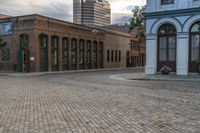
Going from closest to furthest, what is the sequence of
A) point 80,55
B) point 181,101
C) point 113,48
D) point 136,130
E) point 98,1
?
point 136,130
point 181,101
point 80,55
point 113,48
point 98,1

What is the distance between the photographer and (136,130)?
712cm

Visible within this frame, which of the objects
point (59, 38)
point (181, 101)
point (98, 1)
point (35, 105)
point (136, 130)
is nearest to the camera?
point (136, 130)

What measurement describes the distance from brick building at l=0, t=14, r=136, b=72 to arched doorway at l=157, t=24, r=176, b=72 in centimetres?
1534

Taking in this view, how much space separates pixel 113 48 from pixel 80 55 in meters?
12.2

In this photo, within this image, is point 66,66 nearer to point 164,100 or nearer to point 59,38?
point 59,38

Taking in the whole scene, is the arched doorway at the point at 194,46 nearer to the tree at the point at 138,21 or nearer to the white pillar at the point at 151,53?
the white pillar at the point at 151,53

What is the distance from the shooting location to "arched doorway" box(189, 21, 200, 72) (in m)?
27.5

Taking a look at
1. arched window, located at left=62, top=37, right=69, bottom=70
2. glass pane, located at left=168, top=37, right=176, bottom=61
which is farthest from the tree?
glass pane, located at left=168, top=37, right=176, bottom=61

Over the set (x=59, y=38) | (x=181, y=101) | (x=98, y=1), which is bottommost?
(x=181, y=101)

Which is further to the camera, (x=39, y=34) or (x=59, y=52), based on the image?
(x=59, y=52)

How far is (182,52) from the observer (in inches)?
1097

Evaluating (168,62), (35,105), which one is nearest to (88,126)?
(35,105)

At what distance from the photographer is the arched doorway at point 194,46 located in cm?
2753

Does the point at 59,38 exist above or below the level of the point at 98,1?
below
